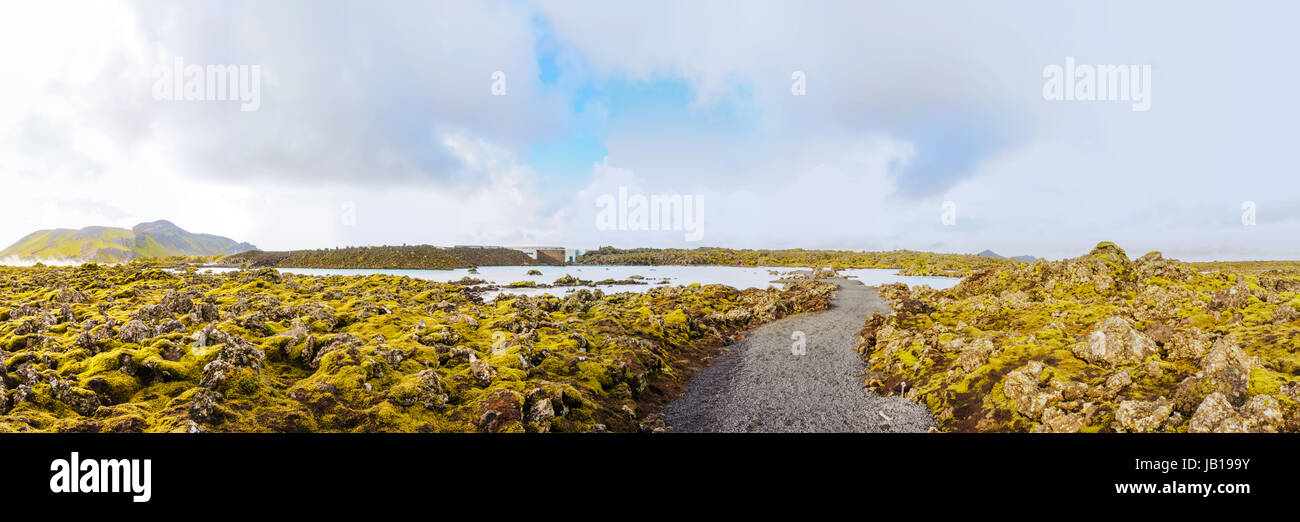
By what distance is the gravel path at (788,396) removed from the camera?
1716 centimetres

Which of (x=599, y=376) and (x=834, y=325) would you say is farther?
(x=834, y=325)

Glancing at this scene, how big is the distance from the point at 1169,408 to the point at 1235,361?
265cm

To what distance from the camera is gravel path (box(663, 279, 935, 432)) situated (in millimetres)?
17156

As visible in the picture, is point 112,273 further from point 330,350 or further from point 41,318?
point 330,350

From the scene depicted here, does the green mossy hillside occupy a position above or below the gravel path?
above

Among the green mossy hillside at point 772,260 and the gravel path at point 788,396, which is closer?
the gravel path at point 788,396

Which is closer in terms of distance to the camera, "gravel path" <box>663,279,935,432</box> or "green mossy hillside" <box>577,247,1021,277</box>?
"gravel path" <box>663,279,935,432</box>

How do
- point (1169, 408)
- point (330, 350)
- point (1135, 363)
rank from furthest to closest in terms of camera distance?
1. point (330, 350)
2. point (1135, 363)
3. point (1169, 408)

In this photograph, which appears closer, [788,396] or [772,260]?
[788,396]

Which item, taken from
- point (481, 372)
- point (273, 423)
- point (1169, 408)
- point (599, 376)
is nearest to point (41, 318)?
point (273, 423)

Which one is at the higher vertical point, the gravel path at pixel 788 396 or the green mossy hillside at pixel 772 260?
the green mossy hillside at pixel 772 260

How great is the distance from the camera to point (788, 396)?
20.1m

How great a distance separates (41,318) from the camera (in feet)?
54.7
